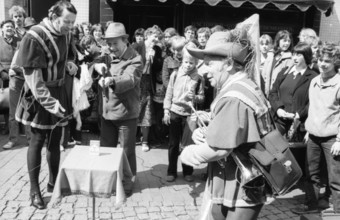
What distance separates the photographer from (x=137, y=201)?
4.27 m

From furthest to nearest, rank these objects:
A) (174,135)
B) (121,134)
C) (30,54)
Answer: (174,135)
(121,134)
(30,54)

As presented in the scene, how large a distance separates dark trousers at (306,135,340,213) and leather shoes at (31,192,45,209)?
3002 millimetres

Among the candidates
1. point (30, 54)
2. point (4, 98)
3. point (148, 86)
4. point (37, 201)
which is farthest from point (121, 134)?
point (4, 98)

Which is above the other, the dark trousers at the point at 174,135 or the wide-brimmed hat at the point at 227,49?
the wide-brimmed hat at the point at 227,49

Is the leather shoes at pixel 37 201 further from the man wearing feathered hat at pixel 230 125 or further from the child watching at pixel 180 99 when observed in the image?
the man wearing feathered hat at pixel 230 125

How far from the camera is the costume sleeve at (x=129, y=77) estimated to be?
13.3ft

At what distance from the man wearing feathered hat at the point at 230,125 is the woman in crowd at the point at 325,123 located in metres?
2.04

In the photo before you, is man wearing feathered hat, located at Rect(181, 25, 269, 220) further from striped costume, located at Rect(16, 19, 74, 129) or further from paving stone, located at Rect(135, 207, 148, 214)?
striped costume, located at Rect(16, 19, 74, 129)

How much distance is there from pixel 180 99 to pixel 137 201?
1418 millimetres

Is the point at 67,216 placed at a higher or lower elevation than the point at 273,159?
lower

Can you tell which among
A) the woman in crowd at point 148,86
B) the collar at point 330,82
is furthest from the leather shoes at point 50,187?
the collar at point 330,82

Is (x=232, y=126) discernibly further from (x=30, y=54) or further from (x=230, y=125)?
(x=30, y=54)

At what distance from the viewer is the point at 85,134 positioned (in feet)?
23.2

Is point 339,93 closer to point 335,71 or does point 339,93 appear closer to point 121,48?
point 335,71
